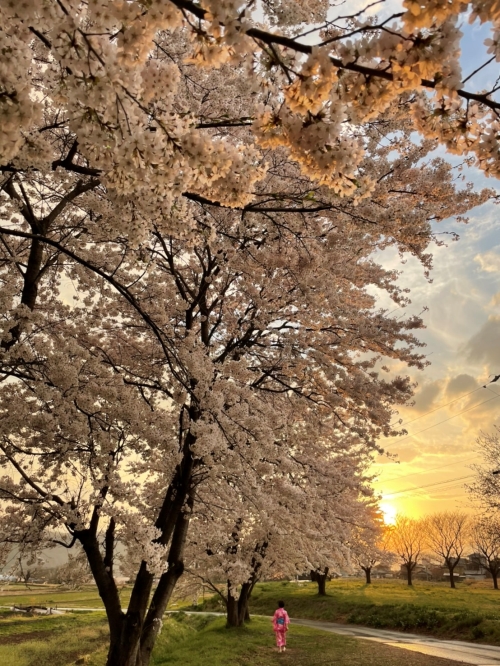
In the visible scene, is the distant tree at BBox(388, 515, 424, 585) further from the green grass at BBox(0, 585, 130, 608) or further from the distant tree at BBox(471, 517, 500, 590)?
the green grass at BBox(0, 585, 130, 608)

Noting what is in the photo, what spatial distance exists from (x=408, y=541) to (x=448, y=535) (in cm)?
480

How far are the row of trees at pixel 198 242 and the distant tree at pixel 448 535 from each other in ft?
167

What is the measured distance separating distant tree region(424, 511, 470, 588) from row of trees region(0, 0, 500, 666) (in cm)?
5091

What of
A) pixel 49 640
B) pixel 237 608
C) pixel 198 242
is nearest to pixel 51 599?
pixel 49 640

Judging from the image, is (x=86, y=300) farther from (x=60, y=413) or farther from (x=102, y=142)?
(x=102, y=142)

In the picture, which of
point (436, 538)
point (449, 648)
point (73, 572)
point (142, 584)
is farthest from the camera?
point (436, 538)

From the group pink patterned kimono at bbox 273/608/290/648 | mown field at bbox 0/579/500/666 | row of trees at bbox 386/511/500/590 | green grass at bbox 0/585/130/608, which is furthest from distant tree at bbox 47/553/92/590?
row of trees at bbox 386/511/500/590

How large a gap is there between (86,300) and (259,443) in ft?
14.8

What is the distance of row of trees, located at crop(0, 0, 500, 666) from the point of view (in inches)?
93.7

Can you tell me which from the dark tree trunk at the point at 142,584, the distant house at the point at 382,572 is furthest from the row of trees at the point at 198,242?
the distant house at the point at 382,572

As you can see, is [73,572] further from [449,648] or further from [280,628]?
[449,648]

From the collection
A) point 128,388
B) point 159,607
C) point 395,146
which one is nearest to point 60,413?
point 128,388

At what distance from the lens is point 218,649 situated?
1532cm

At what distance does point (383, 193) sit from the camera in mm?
5961
